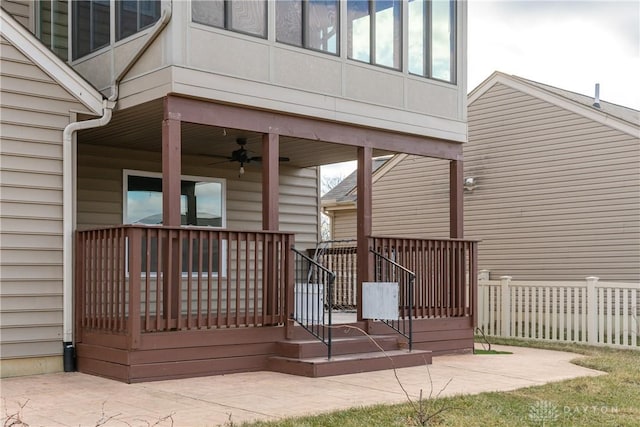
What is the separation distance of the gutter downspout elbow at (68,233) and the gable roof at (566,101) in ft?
32.2

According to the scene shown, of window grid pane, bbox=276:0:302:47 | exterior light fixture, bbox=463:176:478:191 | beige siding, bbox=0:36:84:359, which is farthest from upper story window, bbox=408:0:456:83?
exterior light fixture, bbox=463:176:478:191

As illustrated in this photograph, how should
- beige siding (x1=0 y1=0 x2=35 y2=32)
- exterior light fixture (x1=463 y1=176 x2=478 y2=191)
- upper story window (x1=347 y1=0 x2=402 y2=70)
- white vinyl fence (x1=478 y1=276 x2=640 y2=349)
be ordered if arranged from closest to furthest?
upper story window (x1=347 y1=0 x2=402 y2=70) < beige siding (x1=0 y1=0 x2=35 y2=32) < white vinyl fence (x1=478 y1=276 x2=640 y2=349) < exterior light fixture (x1=463 y1=176 x2=478 y2=191)

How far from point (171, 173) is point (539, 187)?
9.46 meters

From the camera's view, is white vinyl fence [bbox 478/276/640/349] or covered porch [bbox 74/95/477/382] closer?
covered porch [bbox 74/95/477/382]

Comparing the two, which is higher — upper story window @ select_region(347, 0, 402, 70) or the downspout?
upper story window @ select_region(347, 0, 402, 70)

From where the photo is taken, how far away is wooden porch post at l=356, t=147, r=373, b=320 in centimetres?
941

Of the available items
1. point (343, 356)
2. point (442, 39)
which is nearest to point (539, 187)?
point (442, 39)

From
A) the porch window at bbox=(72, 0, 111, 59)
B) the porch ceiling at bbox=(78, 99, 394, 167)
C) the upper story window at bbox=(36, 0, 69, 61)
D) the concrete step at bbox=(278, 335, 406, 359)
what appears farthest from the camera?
the upper story window at bbox=(36, 0, 69, 61)

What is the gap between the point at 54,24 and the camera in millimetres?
9758

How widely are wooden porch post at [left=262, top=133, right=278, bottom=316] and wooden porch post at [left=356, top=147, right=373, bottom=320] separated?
4.34ft

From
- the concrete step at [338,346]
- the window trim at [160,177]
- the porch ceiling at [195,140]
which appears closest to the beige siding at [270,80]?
the porch ceiling at [195,140]

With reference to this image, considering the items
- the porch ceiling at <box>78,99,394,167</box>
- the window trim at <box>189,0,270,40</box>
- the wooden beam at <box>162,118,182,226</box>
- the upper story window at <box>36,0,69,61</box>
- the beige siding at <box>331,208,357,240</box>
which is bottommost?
the beige siding at <box>331,208,357,240</box>

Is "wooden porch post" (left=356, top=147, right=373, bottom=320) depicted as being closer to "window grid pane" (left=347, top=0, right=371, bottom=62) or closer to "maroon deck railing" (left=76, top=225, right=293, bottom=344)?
"window grid pane" (left=347, top=0, right=371, bottom=62)

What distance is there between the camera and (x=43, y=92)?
8.09 meters
